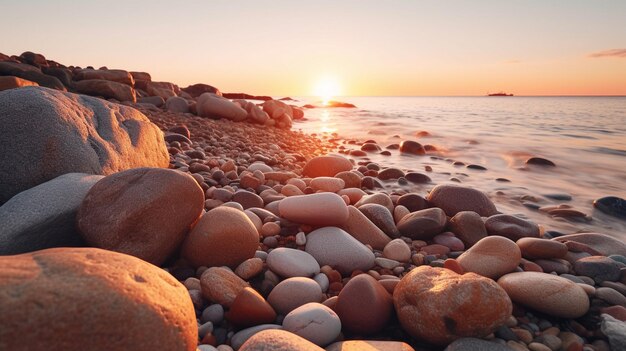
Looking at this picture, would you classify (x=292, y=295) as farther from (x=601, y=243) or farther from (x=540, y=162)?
(x=540, y=162)

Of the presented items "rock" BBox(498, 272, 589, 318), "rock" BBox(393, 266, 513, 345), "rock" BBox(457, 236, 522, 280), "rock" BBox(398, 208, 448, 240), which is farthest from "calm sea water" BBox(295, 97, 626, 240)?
"rock" BBox(393, 266, 513, 345)

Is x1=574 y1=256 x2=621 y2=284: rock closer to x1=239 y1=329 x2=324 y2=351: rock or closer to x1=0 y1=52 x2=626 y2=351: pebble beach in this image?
x1=0 y1=52 x2=626 y2=351: pebble beach

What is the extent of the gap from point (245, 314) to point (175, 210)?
77 centimetres

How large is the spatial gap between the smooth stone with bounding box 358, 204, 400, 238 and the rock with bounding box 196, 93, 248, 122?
985cm

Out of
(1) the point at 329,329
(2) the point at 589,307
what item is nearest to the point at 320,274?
(1) the point at 329,329

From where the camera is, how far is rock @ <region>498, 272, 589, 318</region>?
1.94 metres

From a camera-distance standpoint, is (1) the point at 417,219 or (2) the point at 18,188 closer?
(2) the point at 18,188

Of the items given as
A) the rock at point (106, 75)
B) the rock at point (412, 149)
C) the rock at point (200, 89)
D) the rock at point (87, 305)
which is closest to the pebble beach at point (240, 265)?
the rock at point (87, 305)

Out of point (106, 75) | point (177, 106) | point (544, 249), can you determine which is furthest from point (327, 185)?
point (106, 75)

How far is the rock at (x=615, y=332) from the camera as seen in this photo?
173 cm

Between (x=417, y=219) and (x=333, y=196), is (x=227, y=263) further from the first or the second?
(x=417, y=219)

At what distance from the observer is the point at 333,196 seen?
110 inches

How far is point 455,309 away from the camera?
161 cm

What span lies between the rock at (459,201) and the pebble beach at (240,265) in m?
0.02
